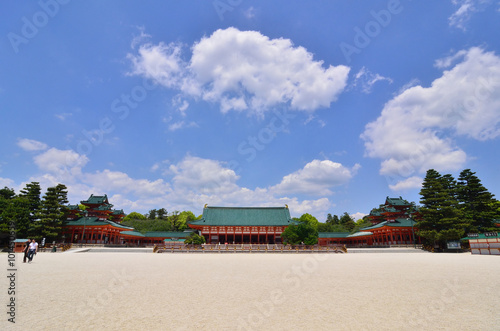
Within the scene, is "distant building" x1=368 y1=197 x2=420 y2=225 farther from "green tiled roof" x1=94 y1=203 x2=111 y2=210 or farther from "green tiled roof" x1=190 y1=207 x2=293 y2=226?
"green tiled roof" x1=94 y1=203 x2=111 y2=210

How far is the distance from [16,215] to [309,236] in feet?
131

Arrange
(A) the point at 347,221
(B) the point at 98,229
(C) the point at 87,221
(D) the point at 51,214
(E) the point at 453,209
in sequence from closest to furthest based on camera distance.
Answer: (E) the point at 453,209 → (D) the point at 51,214 → (B) the point at 98,229 → (C) the point at 87,221 → (A) the point at 347,221

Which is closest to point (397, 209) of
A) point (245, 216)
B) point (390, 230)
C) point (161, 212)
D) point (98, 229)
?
point (390, 230)

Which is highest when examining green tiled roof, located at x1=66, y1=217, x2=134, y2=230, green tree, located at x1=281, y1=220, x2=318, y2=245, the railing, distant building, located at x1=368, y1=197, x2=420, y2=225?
distant building, located at x1=368, y1=197, x2=420, y2=225

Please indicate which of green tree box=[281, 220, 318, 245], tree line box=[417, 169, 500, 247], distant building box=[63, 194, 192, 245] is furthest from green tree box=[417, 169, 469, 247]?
distant building box=[63, 194, 192, 245]

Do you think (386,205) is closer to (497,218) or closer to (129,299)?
(497,218)

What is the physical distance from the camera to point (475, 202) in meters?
37.8

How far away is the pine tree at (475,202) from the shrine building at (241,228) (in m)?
26.8

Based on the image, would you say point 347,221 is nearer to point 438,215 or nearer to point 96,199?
point 438,215

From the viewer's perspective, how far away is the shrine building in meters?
47.8

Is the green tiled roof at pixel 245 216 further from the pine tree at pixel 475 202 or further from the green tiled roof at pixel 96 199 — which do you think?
the pine tree at pixel 475 202

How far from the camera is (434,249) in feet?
114

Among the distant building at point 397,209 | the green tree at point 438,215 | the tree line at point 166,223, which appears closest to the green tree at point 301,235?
the green tree at point 438,215

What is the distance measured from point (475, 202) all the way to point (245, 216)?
37.3m
